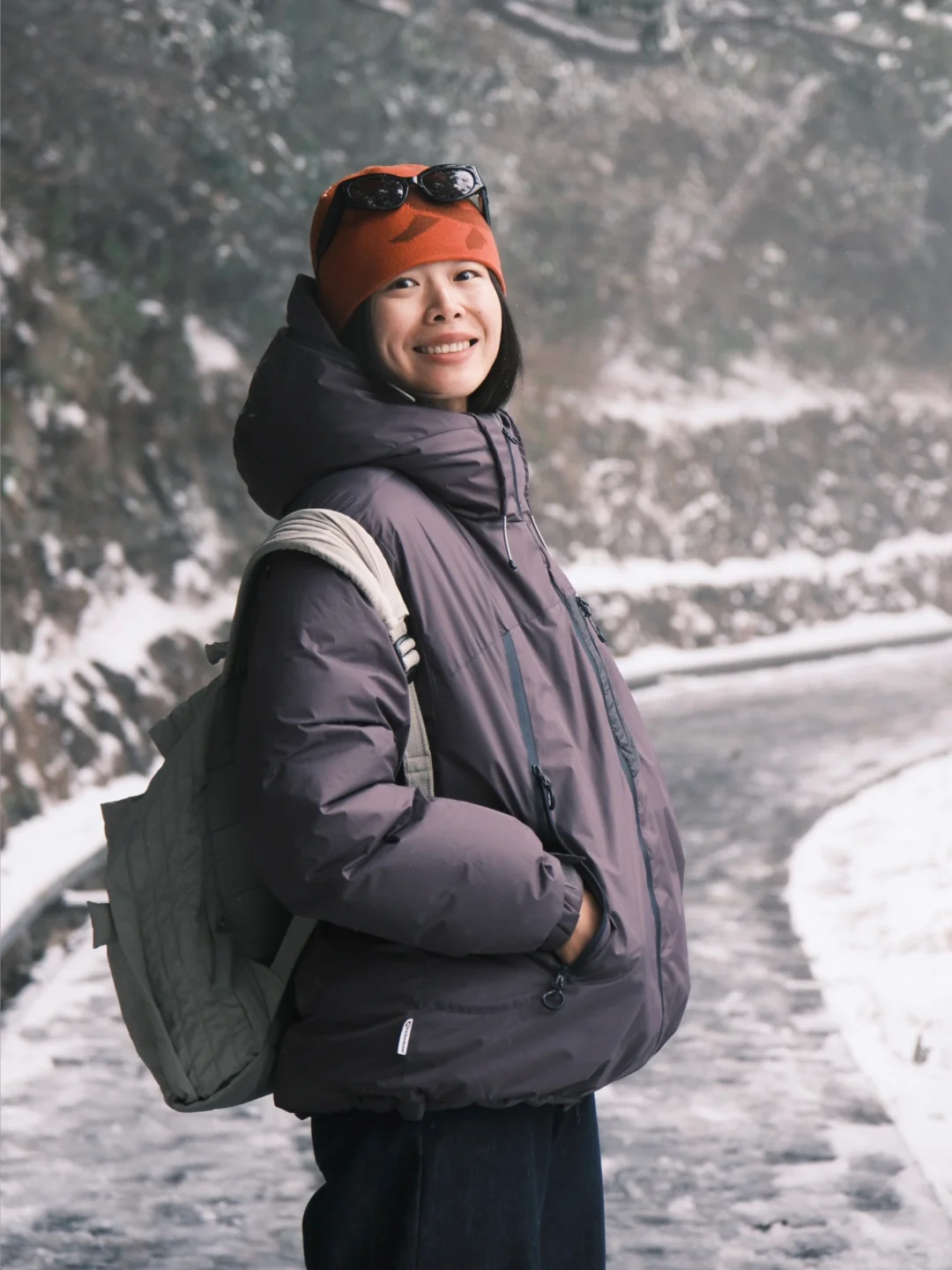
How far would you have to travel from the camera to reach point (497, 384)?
228 cm

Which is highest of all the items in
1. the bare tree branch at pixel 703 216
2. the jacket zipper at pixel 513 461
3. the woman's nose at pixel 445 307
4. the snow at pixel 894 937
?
the bare tree branch at pixel 703 216

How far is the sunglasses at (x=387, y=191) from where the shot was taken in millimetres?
2186

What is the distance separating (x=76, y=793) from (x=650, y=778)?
7.00 m

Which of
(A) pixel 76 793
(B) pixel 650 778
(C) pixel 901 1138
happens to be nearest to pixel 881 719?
(A) pixel 76 793

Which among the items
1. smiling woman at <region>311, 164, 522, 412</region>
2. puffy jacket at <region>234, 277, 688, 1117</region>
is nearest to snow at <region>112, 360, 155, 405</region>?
smiling woman at <region>311, 164, 522, 412</region>

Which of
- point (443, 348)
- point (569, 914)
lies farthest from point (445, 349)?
point (569, 914)

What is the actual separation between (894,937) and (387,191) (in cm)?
469

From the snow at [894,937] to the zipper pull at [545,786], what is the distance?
7.88 feet

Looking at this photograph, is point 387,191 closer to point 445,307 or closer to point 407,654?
point 445,307

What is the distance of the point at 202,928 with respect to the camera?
198 centimetres

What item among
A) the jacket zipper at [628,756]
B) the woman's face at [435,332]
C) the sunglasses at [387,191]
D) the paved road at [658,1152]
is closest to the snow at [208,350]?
the paved road at [658,1152]

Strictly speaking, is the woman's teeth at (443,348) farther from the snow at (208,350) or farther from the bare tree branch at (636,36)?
the bare tree branch at (636,36)

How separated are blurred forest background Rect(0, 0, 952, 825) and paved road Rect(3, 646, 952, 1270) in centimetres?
353

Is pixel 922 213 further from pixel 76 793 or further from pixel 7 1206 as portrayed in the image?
pixel 7 1206
